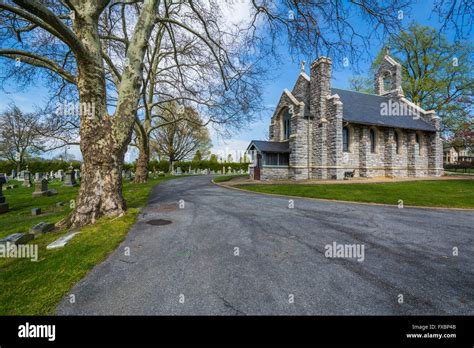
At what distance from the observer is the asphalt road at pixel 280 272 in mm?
2490

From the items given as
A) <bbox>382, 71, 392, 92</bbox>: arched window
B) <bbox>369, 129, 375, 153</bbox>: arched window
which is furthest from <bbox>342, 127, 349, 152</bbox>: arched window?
<bbox>382, 71, 392, 92</bbox>: arched window

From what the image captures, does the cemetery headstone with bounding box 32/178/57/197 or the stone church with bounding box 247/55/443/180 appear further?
the stone church with bounding box 247/55/443/180

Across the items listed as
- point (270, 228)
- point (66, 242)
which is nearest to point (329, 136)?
point (270, 228)

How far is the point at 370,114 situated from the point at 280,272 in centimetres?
2730

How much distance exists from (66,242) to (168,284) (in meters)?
3.39

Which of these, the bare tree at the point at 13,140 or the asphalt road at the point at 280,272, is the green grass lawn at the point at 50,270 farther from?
the bare tree at the point at 13,140

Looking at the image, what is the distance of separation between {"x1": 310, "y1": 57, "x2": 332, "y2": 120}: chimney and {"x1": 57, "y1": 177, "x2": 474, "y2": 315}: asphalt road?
1782 centimetres

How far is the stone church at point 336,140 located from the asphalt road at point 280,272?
1580 cm

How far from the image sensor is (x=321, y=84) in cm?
2136

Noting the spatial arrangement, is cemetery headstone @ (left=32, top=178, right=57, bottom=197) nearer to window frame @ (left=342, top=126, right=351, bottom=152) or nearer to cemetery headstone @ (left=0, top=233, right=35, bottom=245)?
cemetery headstone @ (left=0, top=233, right=35, bottom=245)

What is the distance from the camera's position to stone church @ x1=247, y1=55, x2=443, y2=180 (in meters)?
21.0

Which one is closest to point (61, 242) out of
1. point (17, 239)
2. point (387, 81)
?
point (17, 239)
